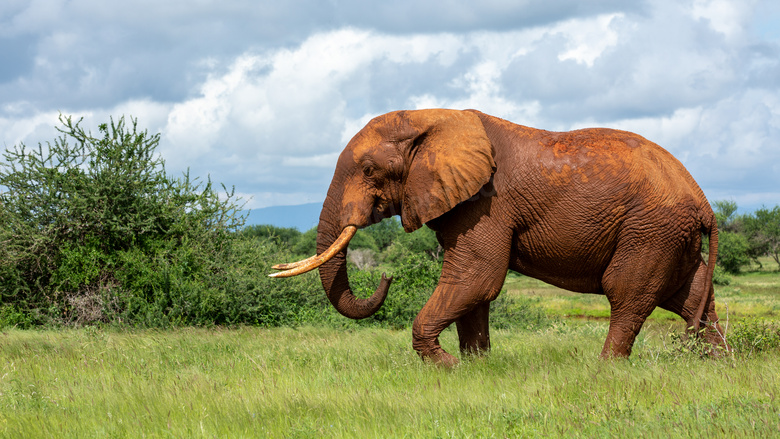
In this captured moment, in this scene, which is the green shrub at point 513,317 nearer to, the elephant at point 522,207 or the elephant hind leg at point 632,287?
the elephant hind leg at point 632,287

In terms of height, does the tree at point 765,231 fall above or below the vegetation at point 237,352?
above


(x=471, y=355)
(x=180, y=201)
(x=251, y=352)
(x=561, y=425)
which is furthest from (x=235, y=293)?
(x=561, y=425)

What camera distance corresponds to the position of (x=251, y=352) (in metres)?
9.95

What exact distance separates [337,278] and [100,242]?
8.80m

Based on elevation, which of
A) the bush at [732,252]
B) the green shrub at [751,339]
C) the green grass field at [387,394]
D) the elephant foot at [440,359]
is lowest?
the green grass field at [387,394]

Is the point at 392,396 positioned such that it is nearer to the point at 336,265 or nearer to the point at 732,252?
the point at 336,265

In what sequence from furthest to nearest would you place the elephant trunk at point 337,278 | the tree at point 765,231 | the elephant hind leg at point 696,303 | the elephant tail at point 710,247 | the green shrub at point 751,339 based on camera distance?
the tree at point 765,231 < the green shrub at point 751,339 < the elephant hind leg at point 696,303 < the elephant trunk at point 337,278 < the elephant tail at point 710,247

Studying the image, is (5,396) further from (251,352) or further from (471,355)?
(471,355)

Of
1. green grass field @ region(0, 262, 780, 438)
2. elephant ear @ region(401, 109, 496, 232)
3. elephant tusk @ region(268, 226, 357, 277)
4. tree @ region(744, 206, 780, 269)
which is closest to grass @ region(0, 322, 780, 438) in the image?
green grass field @ region(0, 262, 780, 438)

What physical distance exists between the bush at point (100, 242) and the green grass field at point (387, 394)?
14.6 feet

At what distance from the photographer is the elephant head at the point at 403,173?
282 inches

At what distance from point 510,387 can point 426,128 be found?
2.85m

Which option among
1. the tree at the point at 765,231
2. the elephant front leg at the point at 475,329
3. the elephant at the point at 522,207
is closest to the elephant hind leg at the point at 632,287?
the elephant at the point at 522,207

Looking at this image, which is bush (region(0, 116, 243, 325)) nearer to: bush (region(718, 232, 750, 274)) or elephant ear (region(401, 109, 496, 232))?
elephant ear (region(401, 109, 496, 232))
